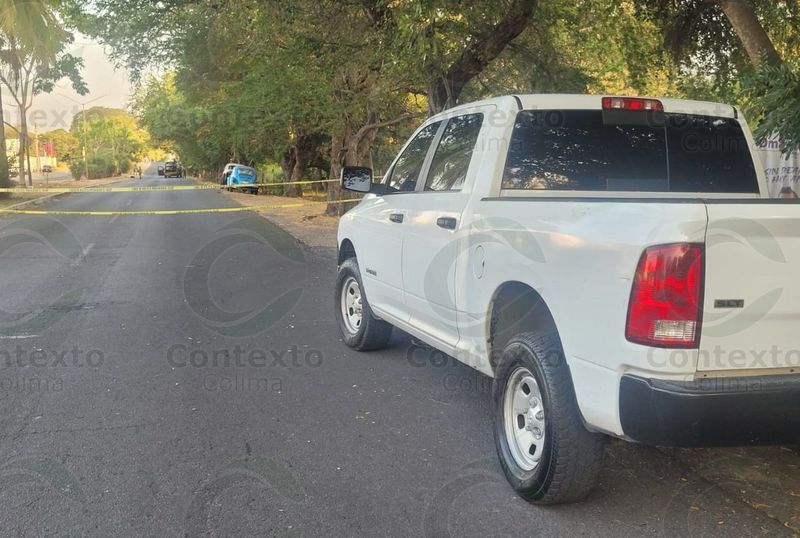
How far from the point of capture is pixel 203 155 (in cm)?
5578

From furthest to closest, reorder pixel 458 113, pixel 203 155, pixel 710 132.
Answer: pixel 203 155 → pixel 458 113 → pixel 710 132

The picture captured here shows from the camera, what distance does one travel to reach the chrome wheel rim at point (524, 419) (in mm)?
3584

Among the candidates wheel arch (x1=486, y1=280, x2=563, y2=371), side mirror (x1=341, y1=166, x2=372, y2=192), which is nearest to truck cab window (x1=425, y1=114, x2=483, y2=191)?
side mirror (x1=341, y1=166, x2=372, y2=192)

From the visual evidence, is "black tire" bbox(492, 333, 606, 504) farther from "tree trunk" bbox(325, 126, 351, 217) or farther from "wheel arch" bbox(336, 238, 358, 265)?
"tree trunk" bbox(325, 126, 351, 217)

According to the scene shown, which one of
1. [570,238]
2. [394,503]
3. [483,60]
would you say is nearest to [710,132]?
[570,238]

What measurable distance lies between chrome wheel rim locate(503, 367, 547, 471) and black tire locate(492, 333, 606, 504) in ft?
0.27

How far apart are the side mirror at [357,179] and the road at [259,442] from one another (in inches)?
58.8

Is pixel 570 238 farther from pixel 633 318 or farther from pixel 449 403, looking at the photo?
pixel 449 403

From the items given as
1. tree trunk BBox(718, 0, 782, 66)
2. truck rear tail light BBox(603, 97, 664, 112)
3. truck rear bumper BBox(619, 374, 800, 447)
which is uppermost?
tree trunk BBox(718, 0, 782, 66)

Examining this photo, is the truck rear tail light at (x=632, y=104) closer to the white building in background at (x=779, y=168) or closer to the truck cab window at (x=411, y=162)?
the truck cab window at (x=411, y=162)

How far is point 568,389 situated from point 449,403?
74.9 inches

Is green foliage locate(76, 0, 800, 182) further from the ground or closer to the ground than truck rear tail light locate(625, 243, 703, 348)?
further from the ground

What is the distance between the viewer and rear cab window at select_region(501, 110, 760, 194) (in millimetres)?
4410

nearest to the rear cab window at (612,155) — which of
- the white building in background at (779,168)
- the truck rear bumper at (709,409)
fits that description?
the truck rear bumper at (709,409)
